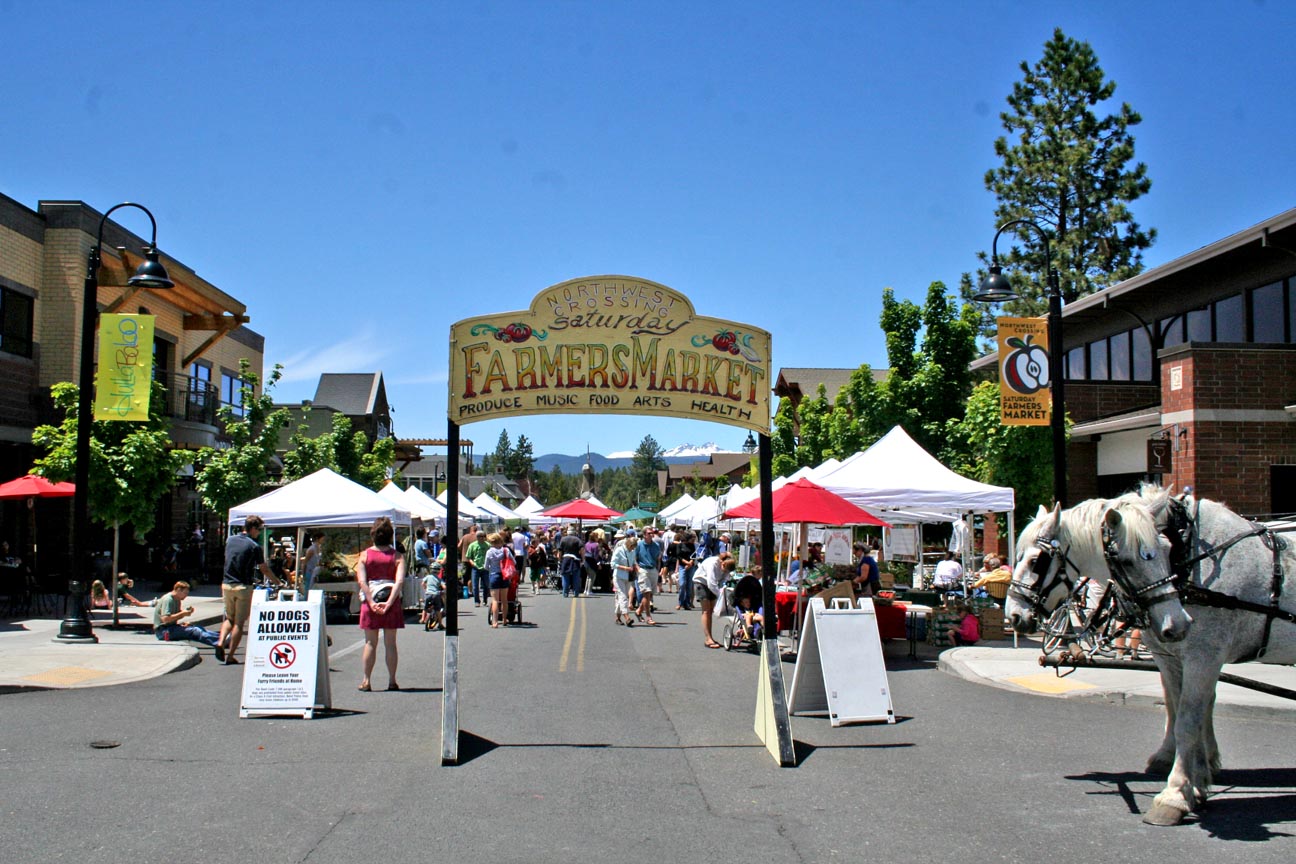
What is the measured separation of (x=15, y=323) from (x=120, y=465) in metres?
8.24

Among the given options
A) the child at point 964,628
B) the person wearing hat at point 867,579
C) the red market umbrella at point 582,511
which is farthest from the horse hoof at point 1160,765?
the red market umbrella at point 582,511

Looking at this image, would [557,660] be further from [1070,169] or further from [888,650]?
[1070,169]

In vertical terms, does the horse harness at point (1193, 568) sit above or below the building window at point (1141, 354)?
below

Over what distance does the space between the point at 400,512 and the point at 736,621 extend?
7108 mm

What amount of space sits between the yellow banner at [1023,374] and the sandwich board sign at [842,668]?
17.8ft

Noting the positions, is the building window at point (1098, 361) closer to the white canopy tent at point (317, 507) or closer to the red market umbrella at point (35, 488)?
the white canopy tent at point (317, 507)

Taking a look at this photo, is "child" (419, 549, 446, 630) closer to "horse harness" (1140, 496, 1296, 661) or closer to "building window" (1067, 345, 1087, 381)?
"horse harness" (1140, 496, 1296, 661)

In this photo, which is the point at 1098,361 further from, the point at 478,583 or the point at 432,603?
the point at 432,603

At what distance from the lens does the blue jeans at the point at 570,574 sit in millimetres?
27875

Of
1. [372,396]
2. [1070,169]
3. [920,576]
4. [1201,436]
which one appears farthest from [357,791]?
[372,396]

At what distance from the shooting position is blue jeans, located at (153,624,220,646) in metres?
14.1

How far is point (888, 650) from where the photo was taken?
14.9m

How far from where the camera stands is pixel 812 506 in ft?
48.9

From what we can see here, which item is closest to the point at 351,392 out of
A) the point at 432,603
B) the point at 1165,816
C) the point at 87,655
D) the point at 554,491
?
the point at 432,603
